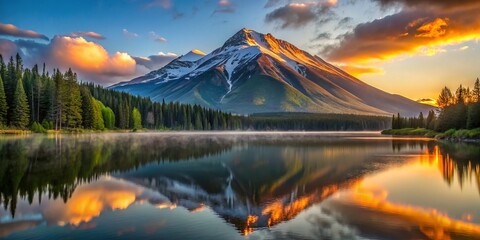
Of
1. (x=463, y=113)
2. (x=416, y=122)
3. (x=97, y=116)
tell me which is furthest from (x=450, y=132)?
(x=97, y=116)

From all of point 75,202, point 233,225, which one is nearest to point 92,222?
point 75,202

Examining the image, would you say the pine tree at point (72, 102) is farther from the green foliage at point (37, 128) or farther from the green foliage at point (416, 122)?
the green foliage at point (416, 122)

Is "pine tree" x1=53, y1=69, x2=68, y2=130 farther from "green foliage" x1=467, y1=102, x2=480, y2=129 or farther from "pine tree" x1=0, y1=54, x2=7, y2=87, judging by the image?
"green foliage" x1=467, y1=102, x2=480, y2=129

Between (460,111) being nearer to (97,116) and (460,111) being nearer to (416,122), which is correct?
(416,122)

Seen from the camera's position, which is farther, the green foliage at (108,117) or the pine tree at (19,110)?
the green foliage at (108,117)

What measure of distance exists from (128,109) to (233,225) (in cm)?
13787

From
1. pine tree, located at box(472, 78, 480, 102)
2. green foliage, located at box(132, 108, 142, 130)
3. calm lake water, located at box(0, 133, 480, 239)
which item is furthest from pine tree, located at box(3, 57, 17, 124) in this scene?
pine tree, located at box(472, 78, 480, 102)

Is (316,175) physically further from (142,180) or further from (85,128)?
(85,128)

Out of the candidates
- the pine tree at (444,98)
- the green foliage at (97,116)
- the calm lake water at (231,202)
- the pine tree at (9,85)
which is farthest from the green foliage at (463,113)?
the pine tree at (9,85)

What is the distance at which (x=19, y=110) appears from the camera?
93938mm

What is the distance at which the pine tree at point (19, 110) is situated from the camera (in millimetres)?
93750

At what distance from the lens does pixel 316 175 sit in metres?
28.0

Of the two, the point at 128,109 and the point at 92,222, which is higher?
the point at 128,109

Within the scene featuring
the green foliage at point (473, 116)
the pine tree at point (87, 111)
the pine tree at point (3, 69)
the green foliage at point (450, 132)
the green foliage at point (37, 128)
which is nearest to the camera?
the green foliage at point (473, 116)
